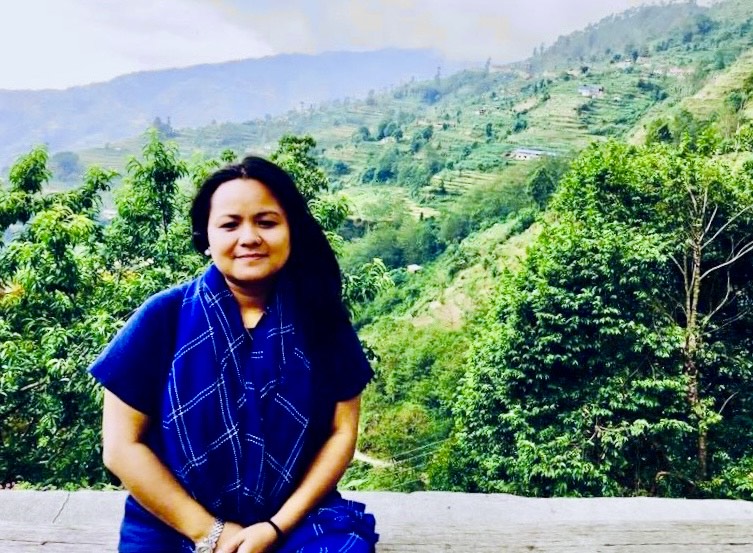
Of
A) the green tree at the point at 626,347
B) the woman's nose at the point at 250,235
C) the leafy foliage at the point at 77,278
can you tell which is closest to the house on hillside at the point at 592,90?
the green tree at the point at 626,347

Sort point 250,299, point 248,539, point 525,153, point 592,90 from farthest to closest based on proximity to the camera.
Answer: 1. point 592,90
2. point 525,153
3. point 250,299
4. point 248,539

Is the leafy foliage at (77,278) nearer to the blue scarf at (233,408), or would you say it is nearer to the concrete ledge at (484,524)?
the concrete ledge at (484,524)

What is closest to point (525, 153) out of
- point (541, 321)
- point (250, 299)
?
point (541, 321)

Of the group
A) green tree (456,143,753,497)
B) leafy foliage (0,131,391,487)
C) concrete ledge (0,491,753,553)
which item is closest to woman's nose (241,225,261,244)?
concrete ledge (0,491,753,553)

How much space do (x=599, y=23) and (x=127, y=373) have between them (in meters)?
153

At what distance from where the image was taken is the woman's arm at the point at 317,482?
108cm

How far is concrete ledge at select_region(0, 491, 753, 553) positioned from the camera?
125cm

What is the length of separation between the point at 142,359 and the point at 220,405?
0.15 metres

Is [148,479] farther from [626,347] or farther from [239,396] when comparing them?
[626,347]

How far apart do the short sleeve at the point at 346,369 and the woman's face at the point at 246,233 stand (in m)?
0.18

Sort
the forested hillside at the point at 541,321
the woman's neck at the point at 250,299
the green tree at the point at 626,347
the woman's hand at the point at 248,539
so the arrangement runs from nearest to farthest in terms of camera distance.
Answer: the woman's hand at the point at 248,539, the woman's neck at the point at 250,299, the forested hillside at the point at 541,321, the green tree at the point at 626,347

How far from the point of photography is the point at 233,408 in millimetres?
1117

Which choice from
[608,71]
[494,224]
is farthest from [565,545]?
[608,71]

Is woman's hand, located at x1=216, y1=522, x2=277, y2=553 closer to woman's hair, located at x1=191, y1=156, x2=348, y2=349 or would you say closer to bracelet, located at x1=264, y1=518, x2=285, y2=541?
bracelet, located at x1=264, y1=518, x2=285, y2=541
